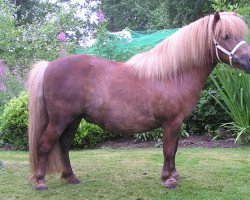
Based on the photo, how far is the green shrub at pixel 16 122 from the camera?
6668 millimetres

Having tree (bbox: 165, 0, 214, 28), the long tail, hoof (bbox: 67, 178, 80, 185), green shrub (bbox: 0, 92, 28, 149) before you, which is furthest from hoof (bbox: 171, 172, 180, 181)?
tree (bbox: 165, 0, 214, 28)

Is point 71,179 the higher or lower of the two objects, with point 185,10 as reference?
lower

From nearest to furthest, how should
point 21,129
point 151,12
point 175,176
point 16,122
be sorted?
point 175,176 < point 16,122 < point 21,129 < point 151,12

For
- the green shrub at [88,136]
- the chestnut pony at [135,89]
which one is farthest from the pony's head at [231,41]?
the green shrub at [88,136]

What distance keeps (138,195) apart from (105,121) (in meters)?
0.84

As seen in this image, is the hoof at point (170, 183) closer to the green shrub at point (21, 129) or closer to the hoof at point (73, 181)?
the hoof at point (73, 181)

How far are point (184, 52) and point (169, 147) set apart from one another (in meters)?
1.01

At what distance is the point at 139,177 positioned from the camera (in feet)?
14.9

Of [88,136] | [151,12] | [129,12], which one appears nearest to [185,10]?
[151,12]

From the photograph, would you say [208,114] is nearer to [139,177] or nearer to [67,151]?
[139,177]

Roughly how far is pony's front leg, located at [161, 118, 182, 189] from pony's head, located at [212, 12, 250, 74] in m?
0.81

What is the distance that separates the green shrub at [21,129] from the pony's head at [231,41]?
3524mm

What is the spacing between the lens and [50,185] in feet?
14.0

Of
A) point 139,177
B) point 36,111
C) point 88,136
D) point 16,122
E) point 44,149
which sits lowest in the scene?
point 88,136
